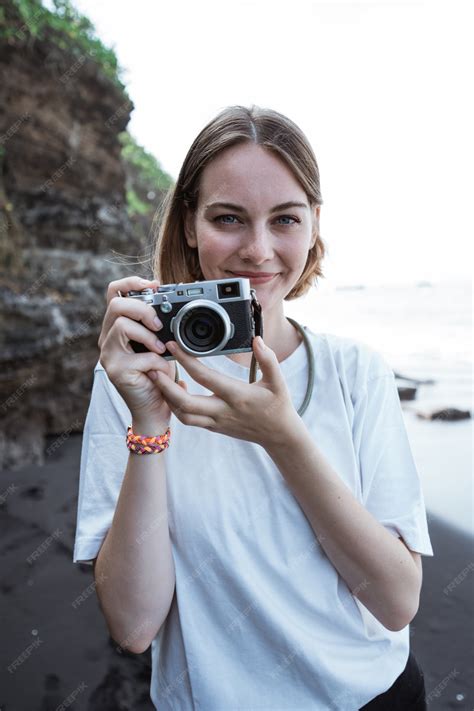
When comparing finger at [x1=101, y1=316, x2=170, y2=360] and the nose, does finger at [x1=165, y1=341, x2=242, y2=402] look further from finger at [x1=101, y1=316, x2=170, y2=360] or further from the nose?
the nose

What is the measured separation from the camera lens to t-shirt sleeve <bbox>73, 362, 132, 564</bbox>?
315 millimetres

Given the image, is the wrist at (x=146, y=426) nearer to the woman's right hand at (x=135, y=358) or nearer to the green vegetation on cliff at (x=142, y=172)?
the woman's right hand at (x=135, y=358)

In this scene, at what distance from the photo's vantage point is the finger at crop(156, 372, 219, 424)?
132cm

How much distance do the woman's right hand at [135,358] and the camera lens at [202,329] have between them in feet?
0.26

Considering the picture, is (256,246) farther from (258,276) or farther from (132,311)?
(132,311)

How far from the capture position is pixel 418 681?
5.11ft

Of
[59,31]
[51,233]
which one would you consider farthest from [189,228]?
[59,31]

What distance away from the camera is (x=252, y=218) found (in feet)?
4.97

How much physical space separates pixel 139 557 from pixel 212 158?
3.88ft

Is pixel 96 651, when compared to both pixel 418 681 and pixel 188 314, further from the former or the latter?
pixel 188 314

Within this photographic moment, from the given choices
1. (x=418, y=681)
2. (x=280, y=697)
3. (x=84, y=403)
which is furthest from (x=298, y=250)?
(x=84, y=403)

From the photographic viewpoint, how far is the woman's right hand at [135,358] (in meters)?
1.32

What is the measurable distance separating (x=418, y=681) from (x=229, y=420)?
1.03m
